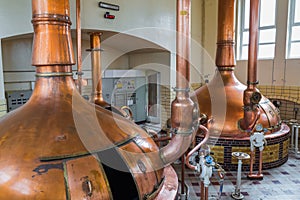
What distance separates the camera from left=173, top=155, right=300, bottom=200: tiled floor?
3533 millimetres

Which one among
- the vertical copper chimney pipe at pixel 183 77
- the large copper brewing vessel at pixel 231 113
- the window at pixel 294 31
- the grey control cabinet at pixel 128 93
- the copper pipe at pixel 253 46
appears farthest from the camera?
the grey control cabinet at pixel 128 93

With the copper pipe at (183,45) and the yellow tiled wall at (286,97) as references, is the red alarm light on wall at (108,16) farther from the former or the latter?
the yellow tiled wall at (286,97)

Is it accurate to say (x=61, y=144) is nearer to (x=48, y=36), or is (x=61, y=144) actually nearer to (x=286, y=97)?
(x=48, y=36)

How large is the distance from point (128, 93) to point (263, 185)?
480cm

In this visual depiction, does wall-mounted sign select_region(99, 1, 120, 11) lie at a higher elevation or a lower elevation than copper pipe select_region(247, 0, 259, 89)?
higher

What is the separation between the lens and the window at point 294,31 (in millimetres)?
5852

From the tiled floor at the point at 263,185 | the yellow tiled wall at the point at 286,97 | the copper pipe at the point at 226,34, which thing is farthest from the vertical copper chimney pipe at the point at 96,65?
the yellow tiled wall at the point at 286,97

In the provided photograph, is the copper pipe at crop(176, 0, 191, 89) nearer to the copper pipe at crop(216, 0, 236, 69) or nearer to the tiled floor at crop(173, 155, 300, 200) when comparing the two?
the tiled floor at crop(173, 155, 300, 200)

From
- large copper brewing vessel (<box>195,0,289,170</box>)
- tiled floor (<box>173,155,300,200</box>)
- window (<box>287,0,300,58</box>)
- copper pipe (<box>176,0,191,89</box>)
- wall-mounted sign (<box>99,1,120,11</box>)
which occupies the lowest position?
tiled floor (<box>173,155,300,200</box>)

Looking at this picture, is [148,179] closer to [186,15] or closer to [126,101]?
[186,15]

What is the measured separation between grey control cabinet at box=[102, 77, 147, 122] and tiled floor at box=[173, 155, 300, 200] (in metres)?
3.45

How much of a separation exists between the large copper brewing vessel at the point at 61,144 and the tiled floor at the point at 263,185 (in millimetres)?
1896

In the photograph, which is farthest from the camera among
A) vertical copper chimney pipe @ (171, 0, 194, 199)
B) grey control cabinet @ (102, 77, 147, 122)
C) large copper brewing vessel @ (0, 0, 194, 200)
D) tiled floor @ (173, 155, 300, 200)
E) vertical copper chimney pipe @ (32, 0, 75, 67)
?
grey control cabinet @ (102, 77, 147, 122)

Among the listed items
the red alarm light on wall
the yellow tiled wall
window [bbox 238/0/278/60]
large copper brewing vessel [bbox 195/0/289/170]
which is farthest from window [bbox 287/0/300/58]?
the red alarm light on wall
